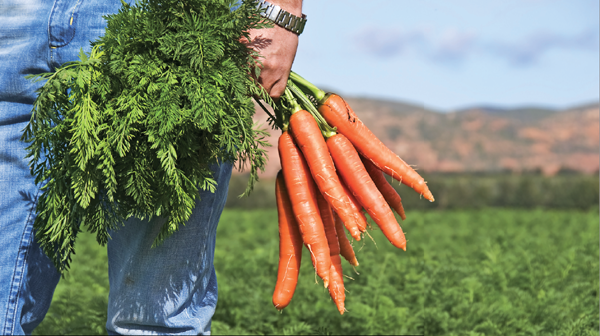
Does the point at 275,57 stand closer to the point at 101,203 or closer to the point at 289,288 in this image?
the point at 101,203

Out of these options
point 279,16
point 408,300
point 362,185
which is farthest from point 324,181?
point 408,300

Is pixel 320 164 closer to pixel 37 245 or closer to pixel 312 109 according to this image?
pixel 312 109

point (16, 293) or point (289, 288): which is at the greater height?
point (289, 288)

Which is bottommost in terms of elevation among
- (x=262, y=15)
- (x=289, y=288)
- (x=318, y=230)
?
(x=289, y=288)

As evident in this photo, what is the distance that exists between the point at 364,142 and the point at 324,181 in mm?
265

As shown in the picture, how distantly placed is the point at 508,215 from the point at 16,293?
10961mm

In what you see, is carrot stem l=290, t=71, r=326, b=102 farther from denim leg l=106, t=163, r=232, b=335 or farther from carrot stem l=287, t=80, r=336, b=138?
denim leg l=106, t=163, r=232, b=335

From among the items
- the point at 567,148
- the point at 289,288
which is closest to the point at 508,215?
the point at 289,288

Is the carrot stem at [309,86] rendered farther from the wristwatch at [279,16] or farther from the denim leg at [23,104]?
the denim leg at [23,104]

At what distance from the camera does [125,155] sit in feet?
5.05

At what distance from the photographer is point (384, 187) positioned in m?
2.18

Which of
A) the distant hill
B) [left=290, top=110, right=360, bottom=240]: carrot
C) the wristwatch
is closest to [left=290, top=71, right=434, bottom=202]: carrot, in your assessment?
[left=290, top=110, right=360, bottom=240]: carrot

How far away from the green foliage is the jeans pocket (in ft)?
0.87

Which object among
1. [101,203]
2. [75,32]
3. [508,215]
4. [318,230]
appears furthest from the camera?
[508,215]
